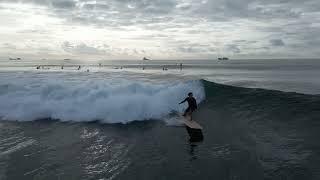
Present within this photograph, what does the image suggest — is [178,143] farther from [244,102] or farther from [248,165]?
[244,102]

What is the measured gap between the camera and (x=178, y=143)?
573 inches

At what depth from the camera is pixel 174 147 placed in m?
14.0

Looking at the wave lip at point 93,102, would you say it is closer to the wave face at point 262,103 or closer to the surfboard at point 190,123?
the wave face at point 262,103

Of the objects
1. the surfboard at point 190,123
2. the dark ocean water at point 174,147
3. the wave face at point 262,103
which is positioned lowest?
the dark ocean water at point 174,147

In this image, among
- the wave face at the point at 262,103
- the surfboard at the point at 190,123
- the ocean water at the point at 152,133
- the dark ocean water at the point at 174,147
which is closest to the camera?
the dark ocean water at the point at 174,147

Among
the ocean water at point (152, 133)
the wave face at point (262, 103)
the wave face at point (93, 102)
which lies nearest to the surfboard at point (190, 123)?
the ocean water at point (152, 133)

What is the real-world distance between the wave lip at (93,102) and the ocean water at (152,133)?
2.5 inches

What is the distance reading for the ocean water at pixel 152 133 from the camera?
11.5 metres

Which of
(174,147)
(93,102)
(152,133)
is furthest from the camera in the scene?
(93,102)

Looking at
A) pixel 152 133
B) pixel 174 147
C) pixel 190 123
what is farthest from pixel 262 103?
pixel 174 147

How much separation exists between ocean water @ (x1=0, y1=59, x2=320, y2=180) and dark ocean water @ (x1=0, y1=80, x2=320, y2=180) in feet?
0.11

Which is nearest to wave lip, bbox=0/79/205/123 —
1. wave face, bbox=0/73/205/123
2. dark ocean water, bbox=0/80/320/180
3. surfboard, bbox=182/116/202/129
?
wave face, bbox=0/73/205/123

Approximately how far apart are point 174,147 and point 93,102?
9369 mm

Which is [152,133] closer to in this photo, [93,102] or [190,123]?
[190,123]
